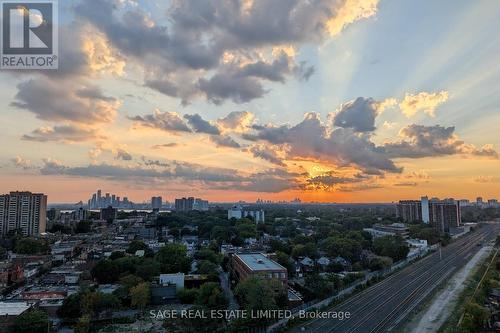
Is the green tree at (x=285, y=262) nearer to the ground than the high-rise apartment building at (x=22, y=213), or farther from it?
nearer to the ground

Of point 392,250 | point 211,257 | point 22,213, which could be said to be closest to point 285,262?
point 211,257

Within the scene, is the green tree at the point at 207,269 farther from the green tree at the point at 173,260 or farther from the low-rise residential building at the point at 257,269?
the low-rise residential building at the point at 257,269

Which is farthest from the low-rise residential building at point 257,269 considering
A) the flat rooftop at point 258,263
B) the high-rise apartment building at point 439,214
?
the high-rise apartment building at point 439,214

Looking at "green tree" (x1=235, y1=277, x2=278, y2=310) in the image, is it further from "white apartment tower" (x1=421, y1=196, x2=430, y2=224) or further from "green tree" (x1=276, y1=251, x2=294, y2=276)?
"white apartment tower" (x1=421, y1=196, x2=430, y2=224)

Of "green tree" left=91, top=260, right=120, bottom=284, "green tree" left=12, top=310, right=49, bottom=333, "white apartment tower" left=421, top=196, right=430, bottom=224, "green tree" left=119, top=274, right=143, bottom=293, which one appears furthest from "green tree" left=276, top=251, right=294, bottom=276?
"white apartment tower" left=421, top=196, right=430, bottom=224

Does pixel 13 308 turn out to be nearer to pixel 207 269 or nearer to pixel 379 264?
pixel 207 269
